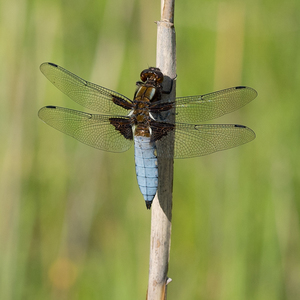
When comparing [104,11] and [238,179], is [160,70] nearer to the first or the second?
[238,179]

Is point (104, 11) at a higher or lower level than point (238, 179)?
higher

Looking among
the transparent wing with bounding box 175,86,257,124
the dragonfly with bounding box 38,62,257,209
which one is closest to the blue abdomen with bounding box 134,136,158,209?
the dragonfly with bounding box 38,62,257,209

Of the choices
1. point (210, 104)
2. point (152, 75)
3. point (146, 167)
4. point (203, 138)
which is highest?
point (152, 75)

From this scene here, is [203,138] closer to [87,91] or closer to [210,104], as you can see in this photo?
[210,104]

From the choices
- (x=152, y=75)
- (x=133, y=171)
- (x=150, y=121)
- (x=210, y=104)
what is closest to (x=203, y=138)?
(x=210, y=104)

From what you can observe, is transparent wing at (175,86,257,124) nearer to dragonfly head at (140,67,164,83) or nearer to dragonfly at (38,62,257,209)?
dragonfly at (38,62,257,209)

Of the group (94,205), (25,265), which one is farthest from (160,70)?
(25,265)
